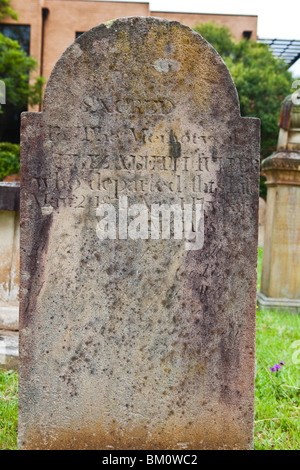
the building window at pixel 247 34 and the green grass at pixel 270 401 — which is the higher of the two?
the building window at pixel 247 34

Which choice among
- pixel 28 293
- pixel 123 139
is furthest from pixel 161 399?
pixel 123 139

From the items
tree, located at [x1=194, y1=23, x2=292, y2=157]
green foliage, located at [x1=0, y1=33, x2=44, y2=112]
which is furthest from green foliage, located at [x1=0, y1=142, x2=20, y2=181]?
tree, located at [x1=194, y1=23, x2=292, y2=157]

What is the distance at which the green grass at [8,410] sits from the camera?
2.38 metres

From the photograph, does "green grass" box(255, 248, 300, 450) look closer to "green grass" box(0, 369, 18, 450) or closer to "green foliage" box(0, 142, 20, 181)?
"green grass" box(0, 369, 18, 450)

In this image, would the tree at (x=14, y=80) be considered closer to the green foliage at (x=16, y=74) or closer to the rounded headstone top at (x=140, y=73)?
the green foliage at (x=16, y=74)

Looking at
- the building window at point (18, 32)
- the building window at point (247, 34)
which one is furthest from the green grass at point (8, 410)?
the building window at point (247, 34)

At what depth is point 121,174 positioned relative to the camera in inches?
81.8

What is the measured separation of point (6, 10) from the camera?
568 inches

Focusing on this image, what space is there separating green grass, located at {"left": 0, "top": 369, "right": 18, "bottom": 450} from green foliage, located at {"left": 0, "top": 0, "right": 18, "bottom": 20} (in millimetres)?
14340

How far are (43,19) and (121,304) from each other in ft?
57.3

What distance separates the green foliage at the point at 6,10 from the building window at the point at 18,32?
62 centimetres

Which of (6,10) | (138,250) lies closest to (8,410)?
(138,250)

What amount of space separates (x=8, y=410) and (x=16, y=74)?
12.8m
